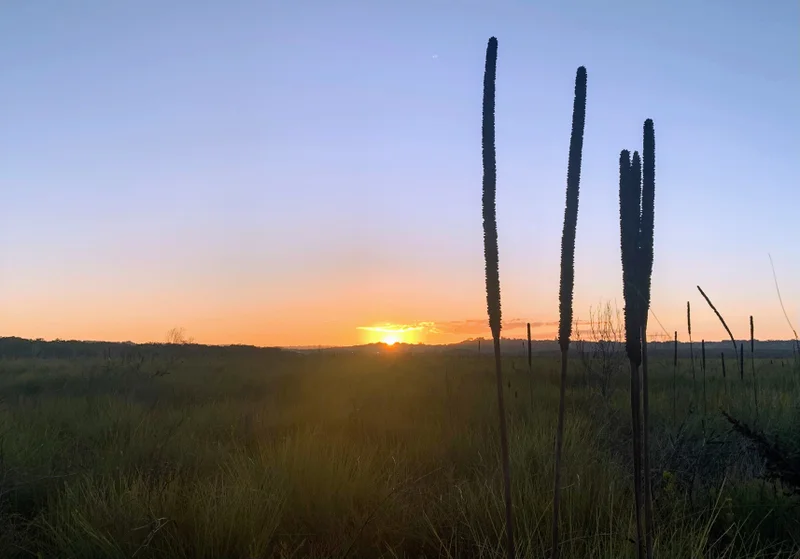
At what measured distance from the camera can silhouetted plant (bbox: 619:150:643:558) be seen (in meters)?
1.22

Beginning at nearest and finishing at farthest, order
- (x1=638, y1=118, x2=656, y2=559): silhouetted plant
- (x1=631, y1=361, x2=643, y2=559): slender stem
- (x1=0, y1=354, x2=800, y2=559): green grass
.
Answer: (x1=631, y1=361, x2=643, y2=559): slender stem
(x1=638, y1=118, x2=656, y2=559): silhouetted plant
(x1=0, y1=354, x2=800, y2=559): green grass

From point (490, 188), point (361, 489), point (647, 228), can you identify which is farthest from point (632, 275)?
point (361, 489)

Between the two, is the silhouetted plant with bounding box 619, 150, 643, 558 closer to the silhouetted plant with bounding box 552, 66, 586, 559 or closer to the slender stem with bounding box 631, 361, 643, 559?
the slender stem with bounding box 631, 361, 643, 559

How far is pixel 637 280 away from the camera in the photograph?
131 cm

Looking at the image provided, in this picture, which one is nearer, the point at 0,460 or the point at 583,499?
the point at 583,499

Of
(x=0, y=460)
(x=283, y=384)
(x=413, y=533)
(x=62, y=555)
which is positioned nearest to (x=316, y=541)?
(x=413, y=533)

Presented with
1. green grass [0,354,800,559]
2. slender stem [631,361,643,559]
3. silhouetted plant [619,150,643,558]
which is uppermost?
silhouetted plant [619,150,643,558]

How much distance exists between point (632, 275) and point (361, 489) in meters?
3.15

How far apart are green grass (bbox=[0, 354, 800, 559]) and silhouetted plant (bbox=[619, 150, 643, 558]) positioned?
5.01 ft

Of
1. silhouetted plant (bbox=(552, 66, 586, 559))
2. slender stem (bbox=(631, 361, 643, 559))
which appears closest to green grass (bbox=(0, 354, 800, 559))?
slender stem (bbox=(631, 361, 643, 559))

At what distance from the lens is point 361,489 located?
Answer: 12.9 ft

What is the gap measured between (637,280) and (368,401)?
797cm

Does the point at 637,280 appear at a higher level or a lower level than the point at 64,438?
higher

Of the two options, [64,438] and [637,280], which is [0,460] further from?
[637,280]
